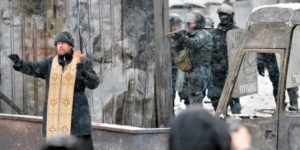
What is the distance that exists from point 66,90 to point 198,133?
15.3 feet

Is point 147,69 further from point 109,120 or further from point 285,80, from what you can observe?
point 285,80

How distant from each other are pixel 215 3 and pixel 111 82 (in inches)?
884

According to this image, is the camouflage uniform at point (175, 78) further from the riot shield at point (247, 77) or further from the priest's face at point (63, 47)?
the priest's face at point (63, 47)

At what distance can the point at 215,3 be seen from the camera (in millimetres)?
32906

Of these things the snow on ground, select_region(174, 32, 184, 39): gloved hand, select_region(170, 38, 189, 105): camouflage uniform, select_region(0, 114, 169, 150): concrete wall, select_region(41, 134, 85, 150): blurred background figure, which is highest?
select_region(174, 32, 184, 39): gloved hand

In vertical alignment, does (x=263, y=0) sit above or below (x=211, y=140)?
above

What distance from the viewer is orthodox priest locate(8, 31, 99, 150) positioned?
873cm

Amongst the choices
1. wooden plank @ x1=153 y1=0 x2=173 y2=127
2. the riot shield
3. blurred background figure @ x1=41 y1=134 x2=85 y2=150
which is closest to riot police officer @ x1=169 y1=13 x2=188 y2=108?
wooden plank @ x1=153 y1=0 x2=173 y2=127

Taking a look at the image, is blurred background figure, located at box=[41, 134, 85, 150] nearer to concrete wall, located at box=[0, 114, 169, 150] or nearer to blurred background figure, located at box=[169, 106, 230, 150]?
blurred background figure, located at box=[169, 106, 230, 150]

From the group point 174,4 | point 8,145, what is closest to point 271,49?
point 8,145

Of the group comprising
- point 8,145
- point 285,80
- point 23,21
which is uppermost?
point 23,21

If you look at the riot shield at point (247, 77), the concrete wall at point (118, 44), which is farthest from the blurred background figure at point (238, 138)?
the concrete wall at point (118, 44)

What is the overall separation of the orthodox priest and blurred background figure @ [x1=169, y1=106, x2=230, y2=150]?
4.32m

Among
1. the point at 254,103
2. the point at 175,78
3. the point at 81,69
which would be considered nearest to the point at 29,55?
the point at 81,69
